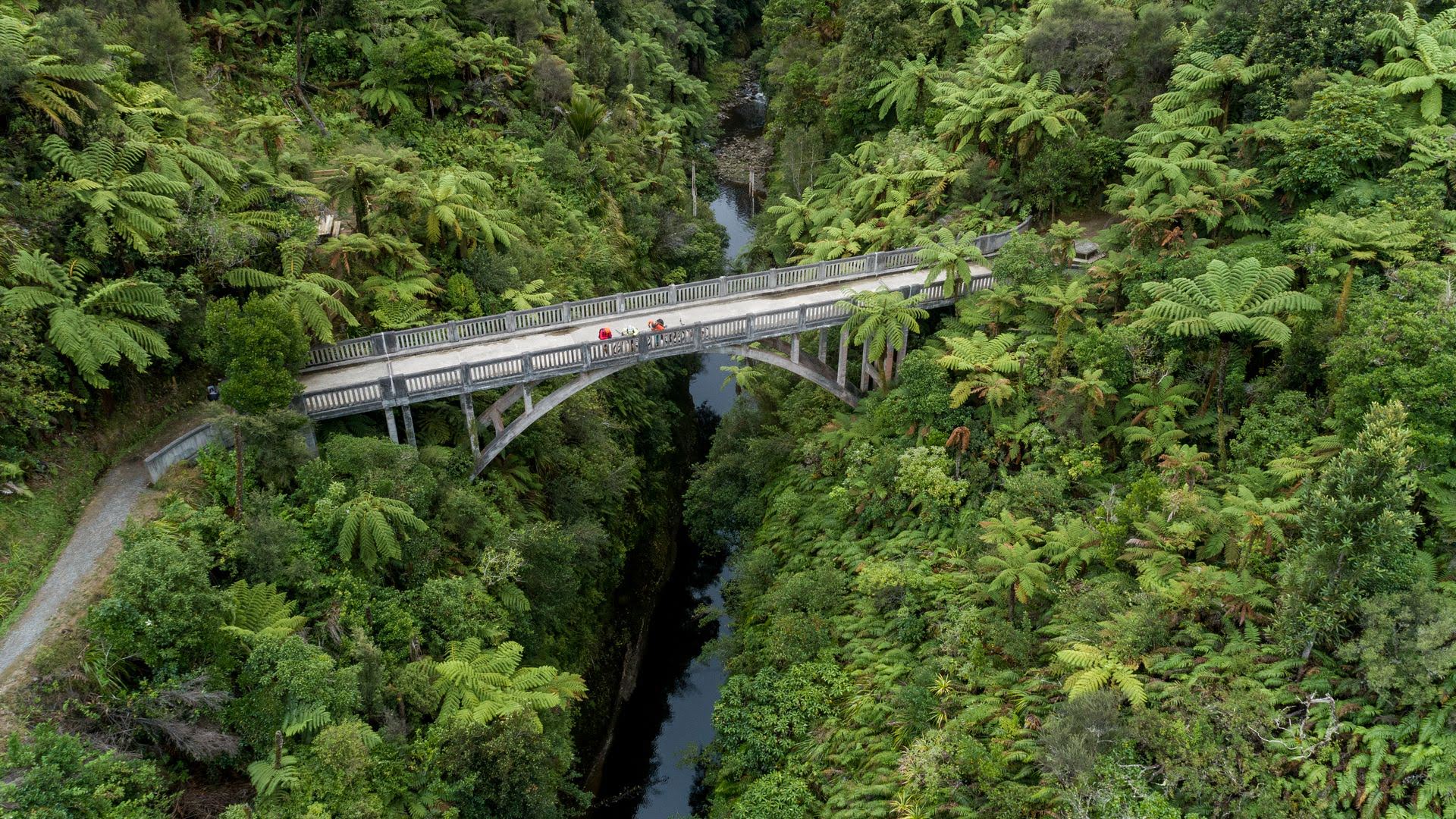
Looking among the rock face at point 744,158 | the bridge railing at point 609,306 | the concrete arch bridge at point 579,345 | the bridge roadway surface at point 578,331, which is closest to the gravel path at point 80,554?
the concrete arch bridge at point 579,345

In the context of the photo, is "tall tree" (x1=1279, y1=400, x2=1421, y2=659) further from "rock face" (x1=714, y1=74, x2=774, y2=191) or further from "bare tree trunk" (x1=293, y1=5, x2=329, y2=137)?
"rock face" (x1=714, y1=74, x2=774, y2=191)

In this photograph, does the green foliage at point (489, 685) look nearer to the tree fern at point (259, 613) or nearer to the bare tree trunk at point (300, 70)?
the tree fern at point (259, 613)

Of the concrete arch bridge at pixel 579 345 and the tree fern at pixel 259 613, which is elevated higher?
the concrete arch bridge at pixel 579 345

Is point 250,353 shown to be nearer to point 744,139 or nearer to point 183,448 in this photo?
point 183,448

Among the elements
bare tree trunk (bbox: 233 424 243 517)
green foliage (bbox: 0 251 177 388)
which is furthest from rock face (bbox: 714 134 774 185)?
bare tree trunk (bbox: 233 424 243 517)

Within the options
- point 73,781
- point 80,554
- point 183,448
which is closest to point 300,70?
point 183,448

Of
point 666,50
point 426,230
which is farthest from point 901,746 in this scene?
point 666,50
